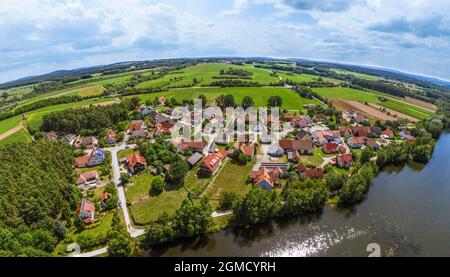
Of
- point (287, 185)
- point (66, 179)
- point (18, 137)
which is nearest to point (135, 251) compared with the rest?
point (66, 179)

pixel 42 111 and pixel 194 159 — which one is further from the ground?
pixel 42 111

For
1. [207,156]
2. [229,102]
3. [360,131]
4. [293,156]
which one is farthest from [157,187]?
[229,102]

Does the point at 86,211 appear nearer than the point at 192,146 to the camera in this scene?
Yes

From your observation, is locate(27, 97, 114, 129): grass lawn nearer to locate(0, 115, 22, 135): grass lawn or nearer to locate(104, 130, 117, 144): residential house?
locate(0, 115, 22, 135): grass lawn

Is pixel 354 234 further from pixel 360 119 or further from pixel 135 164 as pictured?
pixel 360 119

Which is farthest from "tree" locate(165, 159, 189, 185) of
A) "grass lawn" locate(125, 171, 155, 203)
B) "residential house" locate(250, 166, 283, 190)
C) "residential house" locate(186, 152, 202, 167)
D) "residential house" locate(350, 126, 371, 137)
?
"residential house" locate(350, 126, 371, 137)

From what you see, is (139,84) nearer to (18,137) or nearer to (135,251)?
(18,137)

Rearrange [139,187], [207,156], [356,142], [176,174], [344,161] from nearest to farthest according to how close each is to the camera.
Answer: [139,187]
[176,174]
[207,156]
[344,161]
[356,142]
